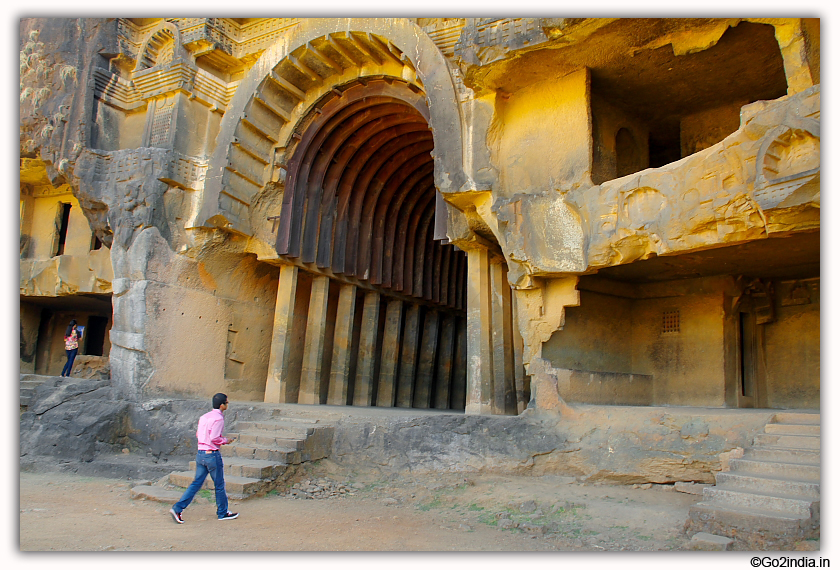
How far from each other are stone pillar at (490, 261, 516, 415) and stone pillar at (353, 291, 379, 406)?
426 cm

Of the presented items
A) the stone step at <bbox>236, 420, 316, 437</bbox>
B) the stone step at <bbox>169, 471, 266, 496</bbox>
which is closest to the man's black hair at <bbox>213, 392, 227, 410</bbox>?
the stone step at <bbox>169, 471, 266, 496</bbox>

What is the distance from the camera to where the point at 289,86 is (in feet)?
41.1

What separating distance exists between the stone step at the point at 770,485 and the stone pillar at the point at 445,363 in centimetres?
1064

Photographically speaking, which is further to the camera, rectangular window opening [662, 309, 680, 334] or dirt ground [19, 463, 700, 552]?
rectangular window opening [662, 309, 680, 334]

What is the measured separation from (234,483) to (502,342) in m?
4.91

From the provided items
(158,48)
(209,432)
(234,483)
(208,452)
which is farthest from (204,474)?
(158,48)

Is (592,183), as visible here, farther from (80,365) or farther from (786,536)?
(80,365)

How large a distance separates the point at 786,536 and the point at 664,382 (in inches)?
212

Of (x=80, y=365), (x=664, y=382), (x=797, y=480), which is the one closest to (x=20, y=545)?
(x=797, y=480)

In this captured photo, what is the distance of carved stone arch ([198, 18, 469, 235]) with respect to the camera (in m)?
10.9

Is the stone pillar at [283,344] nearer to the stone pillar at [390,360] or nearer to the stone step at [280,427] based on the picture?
the stone pillar at [390,360]

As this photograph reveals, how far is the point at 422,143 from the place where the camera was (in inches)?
568

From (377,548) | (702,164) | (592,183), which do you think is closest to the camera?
(377,548)

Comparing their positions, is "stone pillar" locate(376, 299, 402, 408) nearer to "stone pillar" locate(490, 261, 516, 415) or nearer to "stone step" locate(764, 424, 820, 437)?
"stone pillar" locate(490, 261, 516, 415)
